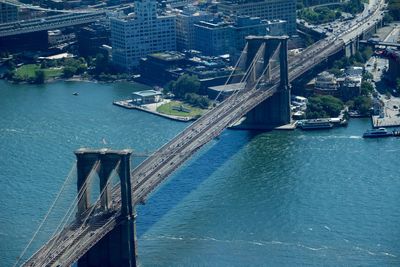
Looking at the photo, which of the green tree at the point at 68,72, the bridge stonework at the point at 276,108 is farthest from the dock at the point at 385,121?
the green tree at the point at 68,72

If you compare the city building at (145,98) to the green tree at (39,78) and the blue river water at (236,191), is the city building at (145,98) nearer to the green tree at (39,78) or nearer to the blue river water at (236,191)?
the blue river water at (236,191)

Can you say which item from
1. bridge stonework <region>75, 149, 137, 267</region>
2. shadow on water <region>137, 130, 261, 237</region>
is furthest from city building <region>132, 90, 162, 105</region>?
bridge stonework <region>75, 149, 137, 267</region>

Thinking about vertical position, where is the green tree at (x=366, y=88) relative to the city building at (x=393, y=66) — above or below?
below

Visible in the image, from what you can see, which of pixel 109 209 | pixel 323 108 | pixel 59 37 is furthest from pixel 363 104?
pixel 59 37

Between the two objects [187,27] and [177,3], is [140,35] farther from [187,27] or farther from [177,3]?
[177,3]

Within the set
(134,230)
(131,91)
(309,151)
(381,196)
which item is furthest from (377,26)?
(134,230)

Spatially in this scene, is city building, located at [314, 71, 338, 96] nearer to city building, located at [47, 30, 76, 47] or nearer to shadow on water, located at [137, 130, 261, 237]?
shadow on water, located at [137, 130, 261, 237]

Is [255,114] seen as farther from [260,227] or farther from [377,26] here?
[377,26]
